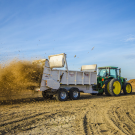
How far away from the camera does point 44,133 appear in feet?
14.2

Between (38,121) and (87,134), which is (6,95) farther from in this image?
(87,134)

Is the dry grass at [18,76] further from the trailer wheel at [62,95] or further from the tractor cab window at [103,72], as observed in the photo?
the tractor cab window at [103,72]

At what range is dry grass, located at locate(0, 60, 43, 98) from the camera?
8.67 metres

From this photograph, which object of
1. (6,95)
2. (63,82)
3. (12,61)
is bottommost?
(6,95)

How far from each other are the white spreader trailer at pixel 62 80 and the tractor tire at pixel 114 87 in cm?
174

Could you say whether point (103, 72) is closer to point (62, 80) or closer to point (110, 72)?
point (110, 72)

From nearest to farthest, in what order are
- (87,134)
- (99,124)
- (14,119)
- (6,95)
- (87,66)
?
(87,134) < (99,124) < (14,119) < (6,95) < (87,66)

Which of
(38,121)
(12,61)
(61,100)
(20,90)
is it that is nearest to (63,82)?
(61,100)

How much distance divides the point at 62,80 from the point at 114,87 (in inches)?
193

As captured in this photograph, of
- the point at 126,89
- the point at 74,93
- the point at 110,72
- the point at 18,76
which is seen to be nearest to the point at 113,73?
the point at 110,72

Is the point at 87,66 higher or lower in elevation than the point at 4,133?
higher

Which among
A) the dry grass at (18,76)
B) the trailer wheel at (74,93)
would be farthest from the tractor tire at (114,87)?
the dry grass at (18,76)

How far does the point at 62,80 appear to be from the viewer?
391 inches

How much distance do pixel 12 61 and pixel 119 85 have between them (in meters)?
8.45
